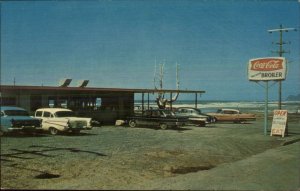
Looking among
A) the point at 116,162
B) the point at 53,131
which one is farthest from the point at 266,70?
the point at 116,162

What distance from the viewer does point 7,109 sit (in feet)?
69.0

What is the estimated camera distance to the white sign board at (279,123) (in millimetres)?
24828

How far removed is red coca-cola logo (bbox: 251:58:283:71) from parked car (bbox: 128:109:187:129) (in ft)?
20.9

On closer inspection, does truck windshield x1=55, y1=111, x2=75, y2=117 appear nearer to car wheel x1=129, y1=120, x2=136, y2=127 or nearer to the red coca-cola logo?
car wheel x1=129, y1=120, x2=136, y2=127

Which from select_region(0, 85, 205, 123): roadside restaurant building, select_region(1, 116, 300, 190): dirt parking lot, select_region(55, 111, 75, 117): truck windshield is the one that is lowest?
select_region(1, 116, 300, 190): dirt parking lot

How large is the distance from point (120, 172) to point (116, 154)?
11.5 ft

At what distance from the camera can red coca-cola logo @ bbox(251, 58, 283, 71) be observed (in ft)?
83.0

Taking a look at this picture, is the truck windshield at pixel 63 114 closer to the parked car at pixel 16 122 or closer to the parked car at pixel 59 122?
the parked car at pixel 59 122

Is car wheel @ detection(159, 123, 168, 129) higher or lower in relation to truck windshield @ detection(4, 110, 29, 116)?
lower

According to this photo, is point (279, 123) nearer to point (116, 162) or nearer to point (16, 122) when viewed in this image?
point (116, 162)

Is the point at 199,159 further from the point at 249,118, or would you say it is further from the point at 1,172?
the point at 249,118

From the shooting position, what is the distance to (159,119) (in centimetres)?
2911

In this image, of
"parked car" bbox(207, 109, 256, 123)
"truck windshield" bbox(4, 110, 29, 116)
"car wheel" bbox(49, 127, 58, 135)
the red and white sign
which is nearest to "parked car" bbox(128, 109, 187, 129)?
the red and white sign

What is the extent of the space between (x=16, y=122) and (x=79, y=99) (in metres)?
11.2
